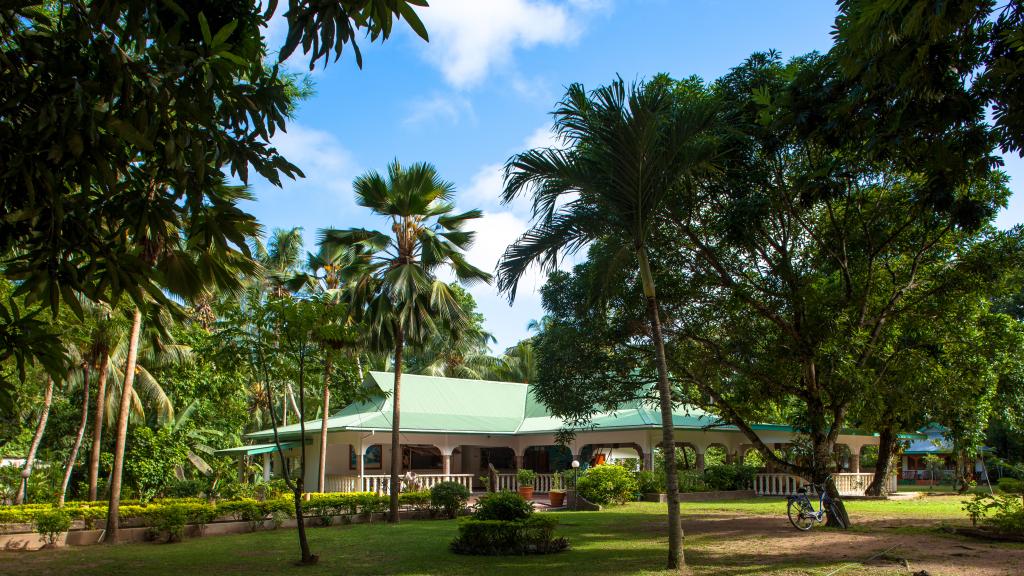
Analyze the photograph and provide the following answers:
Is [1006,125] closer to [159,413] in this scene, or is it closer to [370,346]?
[370,346]

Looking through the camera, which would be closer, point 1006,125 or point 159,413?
point 1006,125

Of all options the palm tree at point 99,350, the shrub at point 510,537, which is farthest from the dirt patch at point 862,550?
the palm tree at point 99,350

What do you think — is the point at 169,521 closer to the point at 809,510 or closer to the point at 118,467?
the point at 118,467

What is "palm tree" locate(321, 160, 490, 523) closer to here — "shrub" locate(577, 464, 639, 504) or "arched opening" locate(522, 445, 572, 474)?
"shrub" locate(577, 464, 639, 504)

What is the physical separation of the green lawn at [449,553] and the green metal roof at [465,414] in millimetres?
8349

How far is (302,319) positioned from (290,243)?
3209 centimetres

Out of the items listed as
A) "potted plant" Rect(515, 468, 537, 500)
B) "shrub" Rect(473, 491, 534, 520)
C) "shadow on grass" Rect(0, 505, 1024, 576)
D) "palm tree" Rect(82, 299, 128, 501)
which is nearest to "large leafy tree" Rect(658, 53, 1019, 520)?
"shadow on grass" Rect(0, 505, 1024, 576)

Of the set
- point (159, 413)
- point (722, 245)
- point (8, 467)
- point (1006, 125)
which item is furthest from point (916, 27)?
point (8, 467)

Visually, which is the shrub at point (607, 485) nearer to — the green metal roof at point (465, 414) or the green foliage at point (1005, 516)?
the green metal roof at point (465, 414)

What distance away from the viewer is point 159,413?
2902 cm

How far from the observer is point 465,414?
3180 cm

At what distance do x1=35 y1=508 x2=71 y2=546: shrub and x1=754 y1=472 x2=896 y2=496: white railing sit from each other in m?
23.2

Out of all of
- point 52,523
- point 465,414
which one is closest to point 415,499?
point 465,414

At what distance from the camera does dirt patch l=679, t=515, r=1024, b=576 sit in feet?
35.2
